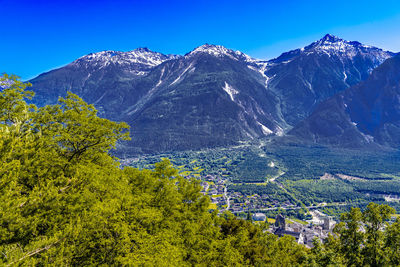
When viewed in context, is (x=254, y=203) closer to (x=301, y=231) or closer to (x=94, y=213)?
(x=301, y=231)

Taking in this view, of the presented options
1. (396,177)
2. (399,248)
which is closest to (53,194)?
(399,248)

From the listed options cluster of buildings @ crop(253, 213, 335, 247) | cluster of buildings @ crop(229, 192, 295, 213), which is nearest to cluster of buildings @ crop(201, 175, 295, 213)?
cluster of buildings @ crop(229, 192, 295, 213)

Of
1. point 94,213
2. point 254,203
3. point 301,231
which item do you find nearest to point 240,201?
point 254,203

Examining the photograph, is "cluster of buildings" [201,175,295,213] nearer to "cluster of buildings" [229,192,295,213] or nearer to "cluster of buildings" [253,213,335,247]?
"cluster of buildings" [229,192,295,213]

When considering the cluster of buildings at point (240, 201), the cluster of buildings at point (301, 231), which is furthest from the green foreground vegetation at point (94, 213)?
the cluster of buildings at point (240, 201)

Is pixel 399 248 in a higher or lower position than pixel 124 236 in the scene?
lower

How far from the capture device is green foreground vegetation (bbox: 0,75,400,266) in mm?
16067

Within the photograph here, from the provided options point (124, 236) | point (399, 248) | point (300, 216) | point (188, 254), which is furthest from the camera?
point (300, 216)

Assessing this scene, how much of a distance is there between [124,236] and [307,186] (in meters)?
184

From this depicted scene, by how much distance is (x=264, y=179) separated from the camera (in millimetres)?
193000

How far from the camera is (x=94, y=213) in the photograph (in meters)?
18.4

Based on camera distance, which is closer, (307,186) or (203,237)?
(203,237)

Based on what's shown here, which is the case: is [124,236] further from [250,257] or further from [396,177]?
[396,177]

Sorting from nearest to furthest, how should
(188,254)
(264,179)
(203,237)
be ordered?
(188,254), (203,237), (264,179)
